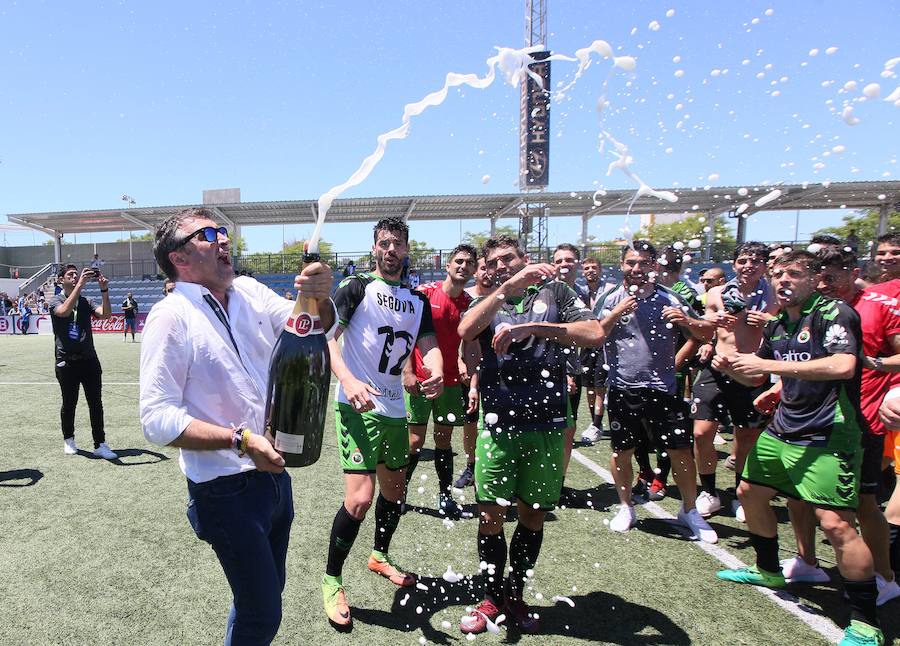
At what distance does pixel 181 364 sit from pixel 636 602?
9.78 ft

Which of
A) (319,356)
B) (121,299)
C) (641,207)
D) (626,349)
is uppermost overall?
(641,207)

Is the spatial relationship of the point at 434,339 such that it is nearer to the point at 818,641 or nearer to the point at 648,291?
the point at 648,291

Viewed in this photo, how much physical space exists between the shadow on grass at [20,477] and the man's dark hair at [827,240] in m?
7.26

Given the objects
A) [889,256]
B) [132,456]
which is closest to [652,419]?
[889,256]

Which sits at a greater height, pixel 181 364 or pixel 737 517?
pixel 181 364

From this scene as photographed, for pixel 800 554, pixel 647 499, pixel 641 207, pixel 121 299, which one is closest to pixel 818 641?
pixel 800 554

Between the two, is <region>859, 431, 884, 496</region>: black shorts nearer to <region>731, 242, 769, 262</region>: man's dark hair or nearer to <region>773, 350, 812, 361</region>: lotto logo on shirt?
<region>773, 350, 812, 361</region>: lotto logo on shirt

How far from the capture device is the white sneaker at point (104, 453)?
5.93 metres

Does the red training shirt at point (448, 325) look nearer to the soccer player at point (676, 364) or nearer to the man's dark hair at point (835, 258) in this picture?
the soccer player at point (676, 364)

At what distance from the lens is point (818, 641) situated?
2.77 metres

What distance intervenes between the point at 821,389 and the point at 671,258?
1.84m

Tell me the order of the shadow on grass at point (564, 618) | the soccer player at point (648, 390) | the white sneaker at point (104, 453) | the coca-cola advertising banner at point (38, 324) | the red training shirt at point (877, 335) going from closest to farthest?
1. the shadow on grass at point (564, 618)
2. the red training shirt at point (877, 335)
3. the soccer player at point (648, 390)
4. the white sneaker at point (104, 453)
5. the coca-cola advertising banner at point (38, 324)

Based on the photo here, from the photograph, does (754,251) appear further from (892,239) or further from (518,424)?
(518,424)

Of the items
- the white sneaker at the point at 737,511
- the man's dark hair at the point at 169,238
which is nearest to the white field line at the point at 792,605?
the white sneaker at the point at 737,511
